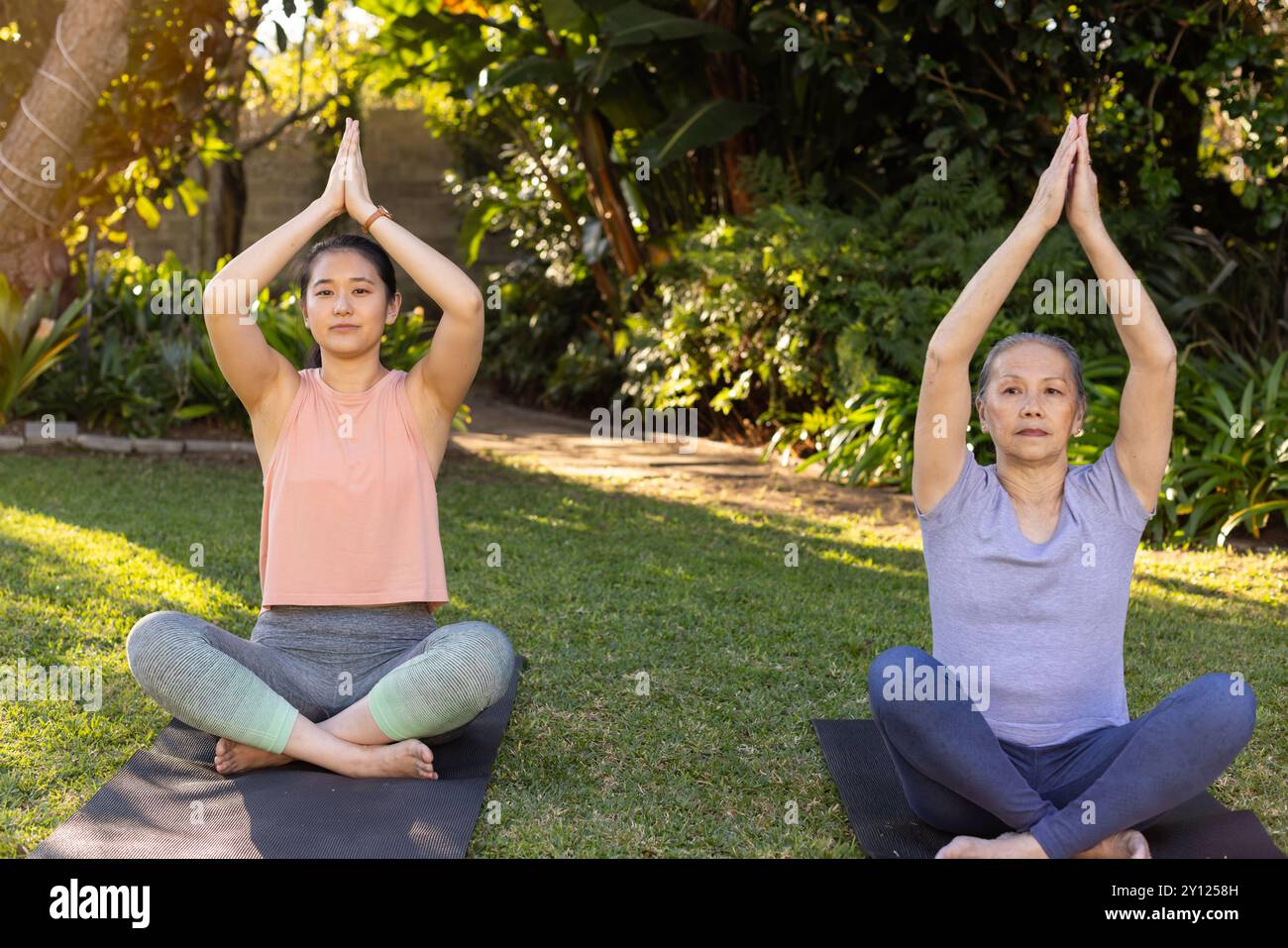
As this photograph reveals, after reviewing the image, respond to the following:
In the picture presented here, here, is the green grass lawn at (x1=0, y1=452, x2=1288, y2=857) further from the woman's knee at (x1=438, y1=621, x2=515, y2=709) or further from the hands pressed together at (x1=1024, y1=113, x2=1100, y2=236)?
the hands pressed together at (x1=1024, y1=113, x2=1100, y2=236)

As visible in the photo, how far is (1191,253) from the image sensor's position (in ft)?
24.5

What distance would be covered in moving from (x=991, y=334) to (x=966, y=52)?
2.25 metres

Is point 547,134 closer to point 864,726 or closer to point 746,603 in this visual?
point 746,603

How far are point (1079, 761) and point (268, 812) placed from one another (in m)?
1.65

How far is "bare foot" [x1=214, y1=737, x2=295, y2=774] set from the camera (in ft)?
9.30

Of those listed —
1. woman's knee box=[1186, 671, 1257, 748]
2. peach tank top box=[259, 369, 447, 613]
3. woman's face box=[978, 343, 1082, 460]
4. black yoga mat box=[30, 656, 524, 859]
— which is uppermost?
woman's face box=[978, 343, 1082, 460]

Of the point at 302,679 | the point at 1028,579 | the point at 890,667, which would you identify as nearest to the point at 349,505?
the point at 302,679

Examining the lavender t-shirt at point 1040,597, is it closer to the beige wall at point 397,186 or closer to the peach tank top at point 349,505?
the peach tank top at point 349,505

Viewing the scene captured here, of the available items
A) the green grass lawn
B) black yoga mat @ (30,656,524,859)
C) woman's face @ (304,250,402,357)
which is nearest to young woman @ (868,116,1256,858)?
the green grass lawn

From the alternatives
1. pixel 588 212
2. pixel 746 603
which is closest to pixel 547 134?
pixel 588 212

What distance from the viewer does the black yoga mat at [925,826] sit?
254 cm

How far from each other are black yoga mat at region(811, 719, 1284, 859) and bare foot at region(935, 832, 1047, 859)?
0.09 m

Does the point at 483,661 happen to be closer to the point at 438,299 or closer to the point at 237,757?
the point at 237,757
